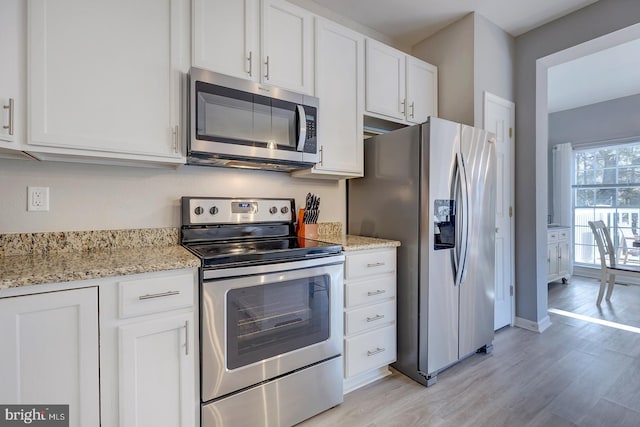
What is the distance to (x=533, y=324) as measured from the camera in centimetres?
286

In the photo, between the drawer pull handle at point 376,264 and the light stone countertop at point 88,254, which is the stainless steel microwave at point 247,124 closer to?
the light stone countertop at point 88,254

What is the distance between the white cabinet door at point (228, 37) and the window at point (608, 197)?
5.70 m

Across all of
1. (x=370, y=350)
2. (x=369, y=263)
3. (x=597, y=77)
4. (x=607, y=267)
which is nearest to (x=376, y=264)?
(x=369, y=263)

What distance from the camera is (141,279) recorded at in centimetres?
124

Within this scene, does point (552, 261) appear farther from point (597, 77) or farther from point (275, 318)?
point (275, 318)

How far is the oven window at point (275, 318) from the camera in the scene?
1.46 metres

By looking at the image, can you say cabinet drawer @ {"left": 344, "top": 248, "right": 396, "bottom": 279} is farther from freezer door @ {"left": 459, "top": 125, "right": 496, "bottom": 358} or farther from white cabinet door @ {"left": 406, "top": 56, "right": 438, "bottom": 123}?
white cabinet door @ {"left": 406, "top": 56, "right": 438, "bottom": 123}

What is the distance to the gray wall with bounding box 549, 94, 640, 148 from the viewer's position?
14.4ft

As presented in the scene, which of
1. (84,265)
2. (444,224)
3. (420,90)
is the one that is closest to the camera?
(84,265)

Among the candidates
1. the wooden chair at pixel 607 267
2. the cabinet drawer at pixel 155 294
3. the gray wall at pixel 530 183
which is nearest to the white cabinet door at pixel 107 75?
the cabinet drawer at pixel 155 294

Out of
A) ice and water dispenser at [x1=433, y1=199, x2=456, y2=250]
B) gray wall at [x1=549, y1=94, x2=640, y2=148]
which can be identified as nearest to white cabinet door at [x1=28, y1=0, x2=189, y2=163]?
ice and water dispenser at [x1=433, y1=199, x2=456, y2=250]

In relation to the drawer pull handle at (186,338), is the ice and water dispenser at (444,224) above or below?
above

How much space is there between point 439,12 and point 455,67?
47 cm

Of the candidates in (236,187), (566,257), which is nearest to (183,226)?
(236,187)
